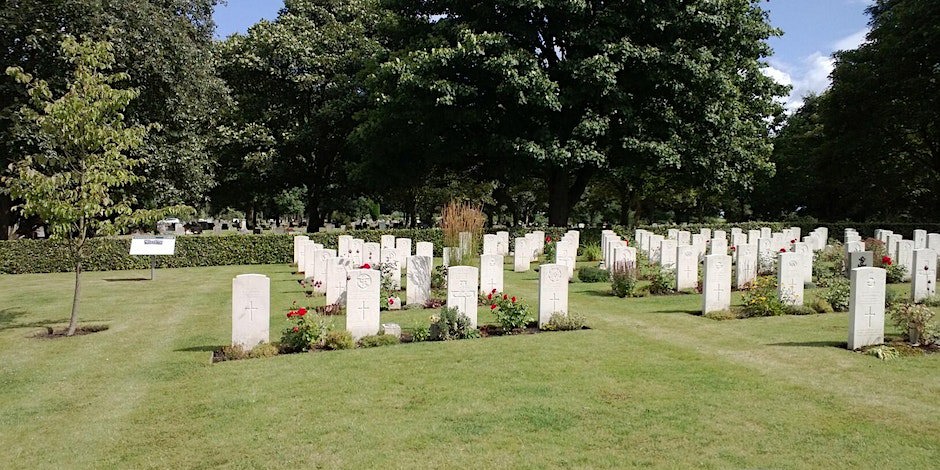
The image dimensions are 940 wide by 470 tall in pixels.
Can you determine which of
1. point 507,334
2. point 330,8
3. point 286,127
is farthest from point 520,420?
point 330,8

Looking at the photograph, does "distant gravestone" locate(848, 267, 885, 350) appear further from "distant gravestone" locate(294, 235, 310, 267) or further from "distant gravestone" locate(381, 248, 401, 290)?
"distant gravestone" locate(294, 235, 310, 267)

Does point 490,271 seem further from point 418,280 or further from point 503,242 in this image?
point 503,242

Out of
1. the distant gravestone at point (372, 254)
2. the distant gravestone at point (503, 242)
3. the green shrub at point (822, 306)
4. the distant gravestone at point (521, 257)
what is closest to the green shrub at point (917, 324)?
the green shrub at point (822, 306)

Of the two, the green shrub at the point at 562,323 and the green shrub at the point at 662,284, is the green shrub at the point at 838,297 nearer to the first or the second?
the green shrub at the point at 662,284

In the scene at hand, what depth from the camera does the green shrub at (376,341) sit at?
9.86 metres

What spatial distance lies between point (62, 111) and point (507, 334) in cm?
809

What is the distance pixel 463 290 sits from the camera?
10.6 metres

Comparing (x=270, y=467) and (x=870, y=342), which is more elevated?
(x=870, y=342)

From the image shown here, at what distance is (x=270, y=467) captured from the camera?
535cm

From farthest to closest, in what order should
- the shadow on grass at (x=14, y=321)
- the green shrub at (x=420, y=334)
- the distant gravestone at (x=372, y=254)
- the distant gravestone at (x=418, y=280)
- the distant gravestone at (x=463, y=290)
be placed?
the distant gravestone at (x=372, y=254) < the distant gravestone at (x=418, y=280) < the shadow on grass at (x=14, y=321) < the distant gravestone at (x=463, y=290) < the green shrub at (x=420, y=334)

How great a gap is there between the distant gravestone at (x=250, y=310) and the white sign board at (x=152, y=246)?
1216 centimetres

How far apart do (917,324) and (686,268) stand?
647 centimetres

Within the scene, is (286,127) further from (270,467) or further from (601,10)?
(270,467)

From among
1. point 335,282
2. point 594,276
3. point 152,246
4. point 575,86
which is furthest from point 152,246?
point 575,86
